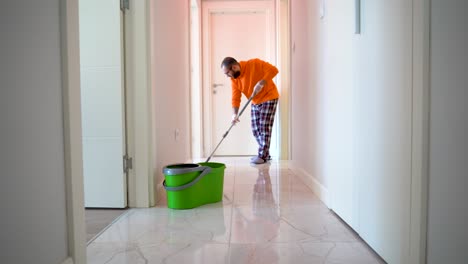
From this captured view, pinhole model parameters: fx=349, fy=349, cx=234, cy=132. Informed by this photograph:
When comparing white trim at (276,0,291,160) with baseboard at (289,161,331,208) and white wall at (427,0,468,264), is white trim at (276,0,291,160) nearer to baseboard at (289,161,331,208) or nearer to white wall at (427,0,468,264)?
baseboard at (289,161,331,208)

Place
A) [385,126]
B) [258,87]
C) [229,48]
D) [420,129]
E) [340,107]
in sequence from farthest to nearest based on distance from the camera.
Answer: [229,48]
[258,87]
[340,107]
[385,126]
[420,129]

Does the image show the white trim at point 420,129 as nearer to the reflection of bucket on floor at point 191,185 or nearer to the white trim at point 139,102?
the reflection of bucket on floor at point 191,185

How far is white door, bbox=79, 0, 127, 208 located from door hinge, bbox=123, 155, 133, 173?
0.07ft

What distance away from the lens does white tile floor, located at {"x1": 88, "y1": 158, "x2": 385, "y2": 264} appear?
4.25ft

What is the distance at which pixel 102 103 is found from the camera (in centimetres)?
198

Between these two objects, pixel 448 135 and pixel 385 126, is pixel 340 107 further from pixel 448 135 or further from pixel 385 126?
pixel 448 135

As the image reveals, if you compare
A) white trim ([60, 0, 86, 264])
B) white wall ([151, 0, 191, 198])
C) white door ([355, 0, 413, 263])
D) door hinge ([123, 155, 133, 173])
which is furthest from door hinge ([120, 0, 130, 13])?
white door ([355, 0, 413, 263])

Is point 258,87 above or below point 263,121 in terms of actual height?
above

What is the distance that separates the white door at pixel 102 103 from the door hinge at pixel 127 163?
0.02 m

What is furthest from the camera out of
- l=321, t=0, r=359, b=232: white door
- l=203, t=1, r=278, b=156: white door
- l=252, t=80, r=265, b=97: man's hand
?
l=203, t=1, r=278, b=156: white door

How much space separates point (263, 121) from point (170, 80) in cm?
145

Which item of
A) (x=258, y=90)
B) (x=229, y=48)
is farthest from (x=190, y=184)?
(x=229, y=48)

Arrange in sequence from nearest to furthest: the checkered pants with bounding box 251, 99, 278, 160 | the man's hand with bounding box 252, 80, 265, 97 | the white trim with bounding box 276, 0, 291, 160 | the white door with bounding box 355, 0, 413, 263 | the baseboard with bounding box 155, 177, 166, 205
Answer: the white door with bounding box 355, 0, 413, 263 → the baseboard with bounding box 155, 177, 166, 205 → the man's hand with bounding box 252, 80, 265, 97 → the checkered pants with bounding box 251, 99, 278, 160 → the white trim with bounding box 276, 0, 291, 160

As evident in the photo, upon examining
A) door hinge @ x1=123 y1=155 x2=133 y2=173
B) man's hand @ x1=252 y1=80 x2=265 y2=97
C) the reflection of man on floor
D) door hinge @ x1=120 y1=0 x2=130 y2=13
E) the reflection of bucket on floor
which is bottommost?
the reflection of man on floor
